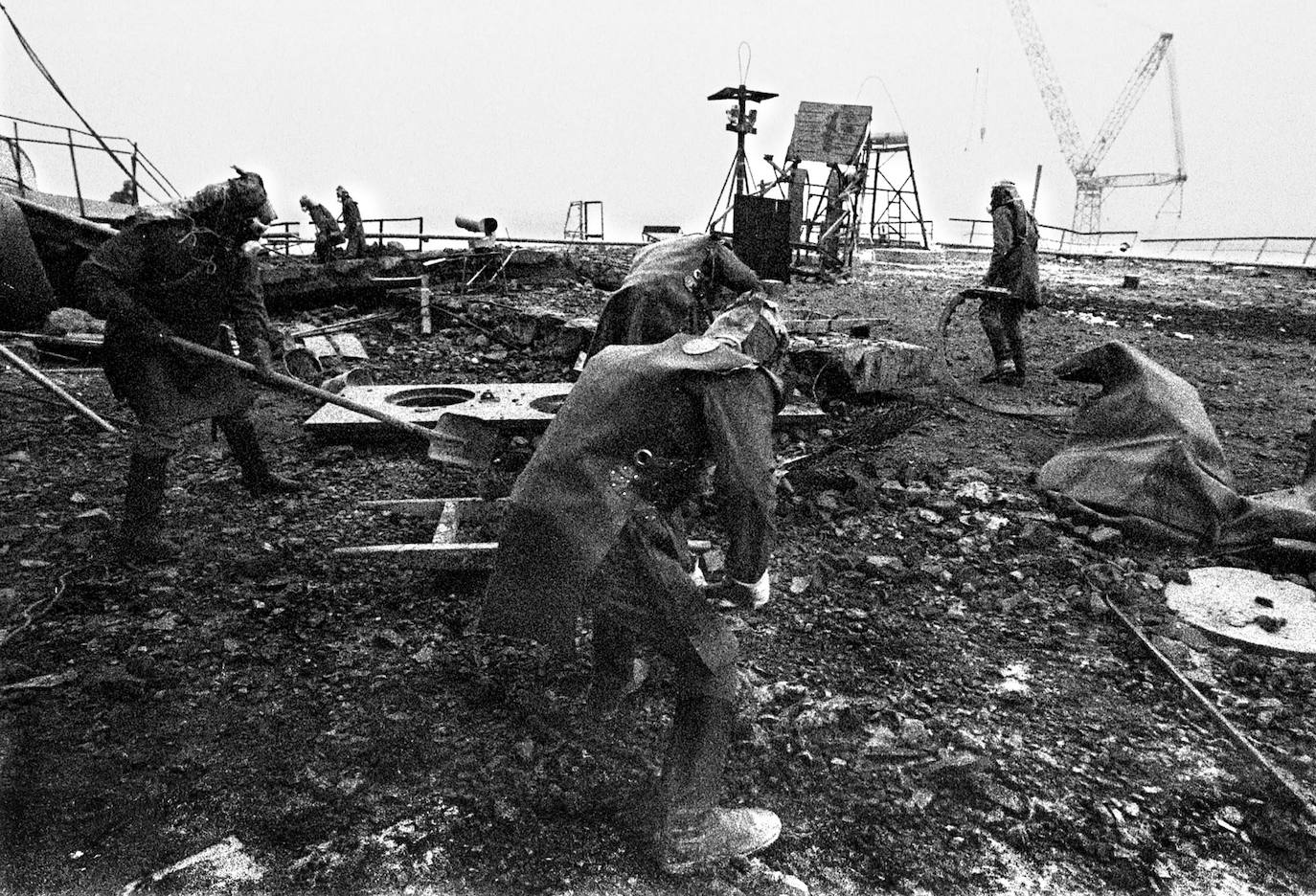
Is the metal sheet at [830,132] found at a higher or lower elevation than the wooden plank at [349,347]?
higher

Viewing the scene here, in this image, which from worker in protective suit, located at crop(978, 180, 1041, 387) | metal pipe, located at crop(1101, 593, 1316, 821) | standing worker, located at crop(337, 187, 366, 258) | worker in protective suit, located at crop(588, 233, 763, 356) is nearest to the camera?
metal pipe, located at crop(1101, 593, 1316, 821)

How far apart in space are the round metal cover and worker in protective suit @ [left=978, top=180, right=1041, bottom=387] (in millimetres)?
3953

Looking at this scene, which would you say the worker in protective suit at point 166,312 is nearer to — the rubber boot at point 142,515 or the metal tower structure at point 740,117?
the rubber boot at point 142,515

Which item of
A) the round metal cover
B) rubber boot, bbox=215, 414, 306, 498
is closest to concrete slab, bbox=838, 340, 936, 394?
the round metal cover

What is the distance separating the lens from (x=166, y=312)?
4.27m

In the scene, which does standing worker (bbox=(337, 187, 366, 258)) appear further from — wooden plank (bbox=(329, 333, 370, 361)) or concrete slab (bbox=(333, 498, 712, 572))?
concrete slab (bbox=(333, 498, 712, 572))

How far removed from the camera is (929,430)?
6410 millimetres

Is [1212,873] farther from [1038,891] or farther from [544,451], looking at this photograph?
[544,451]

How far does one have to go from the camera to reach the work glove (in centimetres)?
231

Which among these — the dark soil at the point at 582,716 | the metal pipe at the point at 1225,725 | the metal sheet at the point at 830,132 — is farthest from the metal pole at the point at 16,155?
the metal sheet at the point at 830,132

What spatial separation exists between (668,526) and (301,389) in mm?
2953

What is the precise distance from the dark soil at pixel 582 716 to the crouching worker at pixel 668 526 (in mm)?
289

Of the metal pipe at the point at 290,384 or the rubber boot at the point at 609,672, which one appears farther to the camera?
the metal pipe at the point at 290,384

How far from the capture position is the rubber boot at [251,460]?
4801 millimetres
